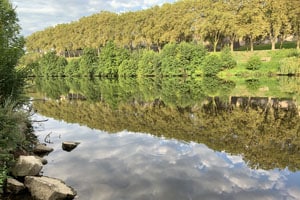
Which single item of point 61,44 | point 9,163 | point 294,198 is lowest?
point 294,198

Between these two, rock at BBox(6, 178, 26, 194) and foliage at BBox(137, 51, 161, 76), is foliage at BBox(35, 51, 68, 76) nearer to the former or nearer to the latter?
foliage at BBox(137, 51, 161, 76)

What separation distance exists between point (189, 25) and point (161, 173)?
9098 centimetres

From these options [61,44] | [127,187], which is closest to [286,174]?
[127,187]

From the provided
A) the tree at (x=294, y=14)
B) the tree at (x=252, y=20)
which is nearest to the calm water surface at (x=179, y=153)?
the tree at (x=252, y=20)

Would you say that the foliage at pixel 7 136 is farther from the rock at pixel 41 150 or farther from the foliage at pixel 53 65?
the foliage at pixel 53 65

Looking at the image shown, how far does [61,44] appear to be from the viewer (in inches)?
5807

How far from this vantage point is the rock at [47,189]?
11133mm

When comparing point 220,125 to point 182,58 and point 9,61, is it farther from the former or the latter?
point 182,58

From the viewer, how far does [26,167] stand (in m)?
12.7

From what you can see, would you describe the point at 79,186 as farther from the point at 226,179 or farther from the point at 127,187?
the point at 226,179

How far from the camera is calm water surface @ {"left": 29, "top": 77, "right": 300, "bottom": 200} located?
12.6m

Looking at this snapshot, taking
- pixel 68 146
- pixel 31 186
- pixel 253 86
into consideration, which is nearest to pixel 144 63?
pixel 253 86

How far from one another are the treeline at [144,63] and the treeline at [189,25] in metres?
12.5

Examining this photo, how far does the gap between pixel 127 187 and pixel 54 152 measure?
7.17 metres
